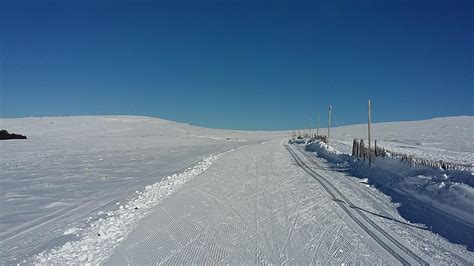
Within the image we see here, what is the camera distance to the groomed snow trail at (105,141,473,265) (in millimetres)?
5418

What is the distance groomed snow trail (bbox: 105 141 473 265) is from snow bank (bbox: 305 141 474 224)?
3.68ft

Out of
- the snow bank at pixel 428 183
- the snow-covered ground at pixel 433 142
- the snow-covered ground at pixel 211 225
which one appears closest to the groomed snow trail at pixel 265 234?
the snow-covered ground at pixel 211 225

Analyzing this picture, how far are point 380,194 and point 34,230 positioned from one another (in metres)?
8.62

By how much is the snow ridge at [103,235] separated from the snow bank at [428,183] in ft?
21.7

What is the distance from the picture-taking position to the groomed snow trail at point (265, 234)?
17.8ft

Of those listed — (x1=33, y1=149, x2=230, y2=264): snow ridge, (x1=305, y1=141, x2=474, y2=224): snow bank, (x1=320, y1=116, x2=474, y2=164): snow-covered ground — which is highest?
(x1=320, y1=116, x2=474, y2=164): snow-covered ground

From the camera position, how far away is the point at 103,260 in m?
5.36

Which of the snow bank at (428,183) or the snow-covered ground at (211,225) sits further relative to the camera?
the snow bank at (428,183)

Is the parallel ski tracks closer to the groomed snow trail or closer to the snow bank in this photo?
the groomed snow trail

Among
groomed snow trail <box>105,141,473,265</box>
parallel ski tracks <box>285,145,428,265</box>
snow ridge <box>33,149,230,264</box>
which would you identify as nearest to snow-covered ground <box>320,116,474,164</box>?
parallel ski tracks <box>285,145,428,265</box>

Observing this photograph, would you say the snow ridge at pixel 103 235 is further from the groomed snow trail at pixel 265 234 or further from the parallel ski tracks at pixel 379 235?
the parallel ski tracks at pixel 379 235

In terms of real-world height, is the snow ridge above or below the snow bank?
below

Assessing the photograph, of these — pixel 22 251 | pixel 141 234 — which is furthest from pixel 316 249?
pixel 22 251

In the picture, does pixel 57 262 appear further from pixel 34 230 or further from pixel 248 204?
pixel 248 204
